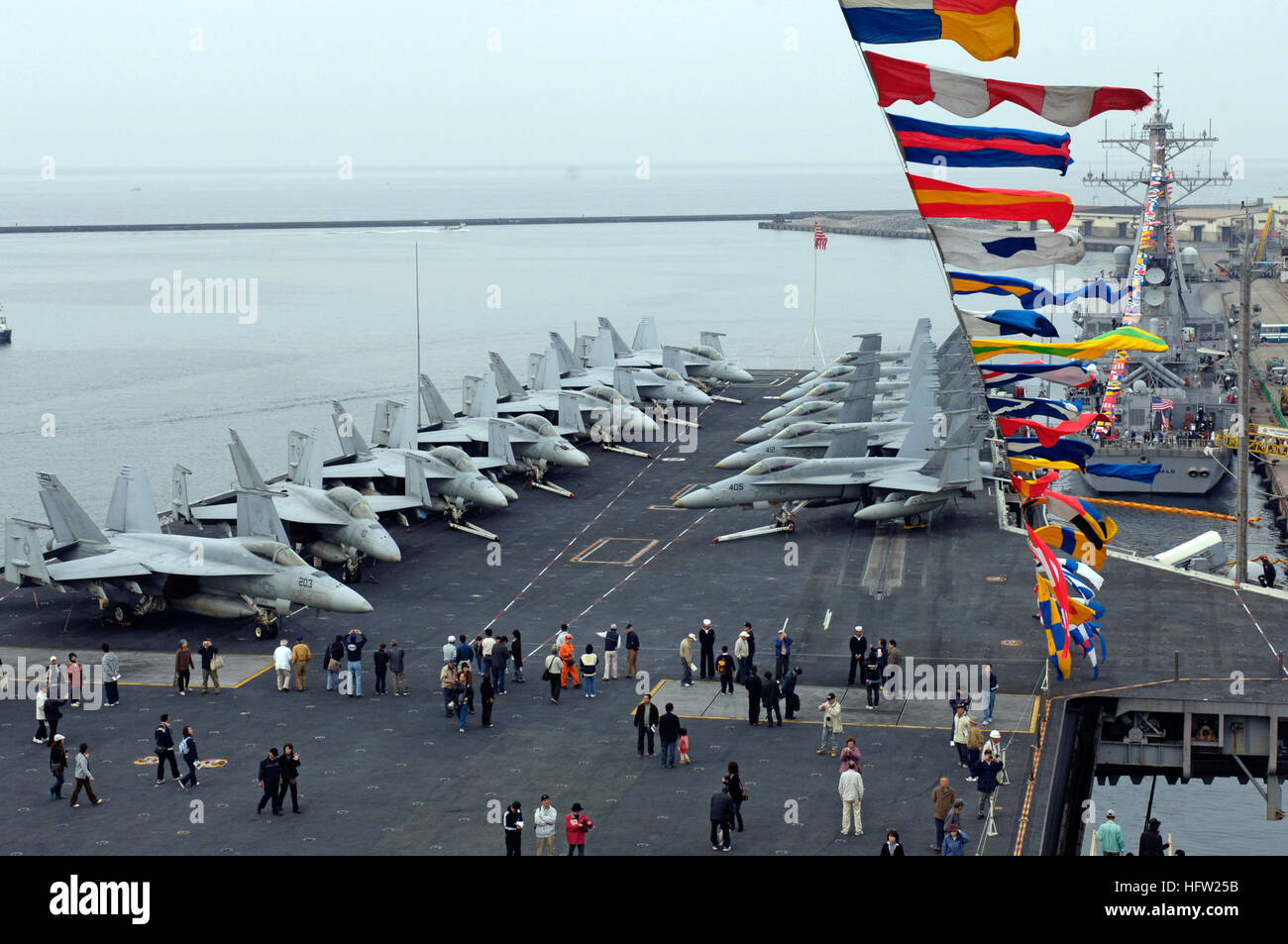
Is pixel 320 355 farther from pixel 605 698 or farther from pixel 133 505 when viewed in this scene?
pixel 605 698

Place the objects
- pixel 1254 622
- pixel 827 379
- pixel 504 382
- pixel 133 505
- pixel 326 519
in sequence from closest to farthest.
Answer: pixel 1254 622 < pixel 133 505 < pixel 326 519 < pixel 504 382 < pixel 827 379

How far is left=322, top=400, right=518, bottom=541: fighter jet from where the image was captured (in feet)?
156

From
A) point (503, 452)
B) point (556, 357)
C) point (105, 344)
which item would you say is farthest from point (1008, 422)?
point (105, 344)

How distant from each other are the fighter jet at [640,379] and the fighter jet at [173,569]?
99.6 feet

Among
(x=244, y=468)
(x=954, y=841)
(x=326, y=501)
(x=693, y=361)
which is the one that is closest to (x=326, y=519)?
(x=326, y=501)

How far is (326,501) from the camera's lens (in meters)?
41.3

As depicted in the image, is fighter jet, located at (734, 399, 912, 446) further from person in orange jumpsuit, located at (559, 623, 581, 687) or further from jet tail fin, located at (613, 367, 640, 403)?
person in orange jumpsuit, located at (559, 623, 581, 687)

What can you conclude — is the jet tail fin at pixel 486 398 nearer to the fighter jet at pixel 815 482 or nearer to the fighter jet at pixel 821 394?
the fighter jet at pixel 821 394

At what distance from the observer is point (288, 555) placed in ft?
115

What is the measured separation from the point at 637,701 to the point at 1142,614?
14.4 metres

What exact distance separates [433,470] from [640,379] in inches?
903

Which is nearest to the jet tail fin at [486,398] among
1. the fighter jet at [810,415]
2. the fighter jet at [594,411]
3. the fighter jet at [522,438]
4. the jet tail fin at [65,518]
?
the fighter jet at [522,438]
